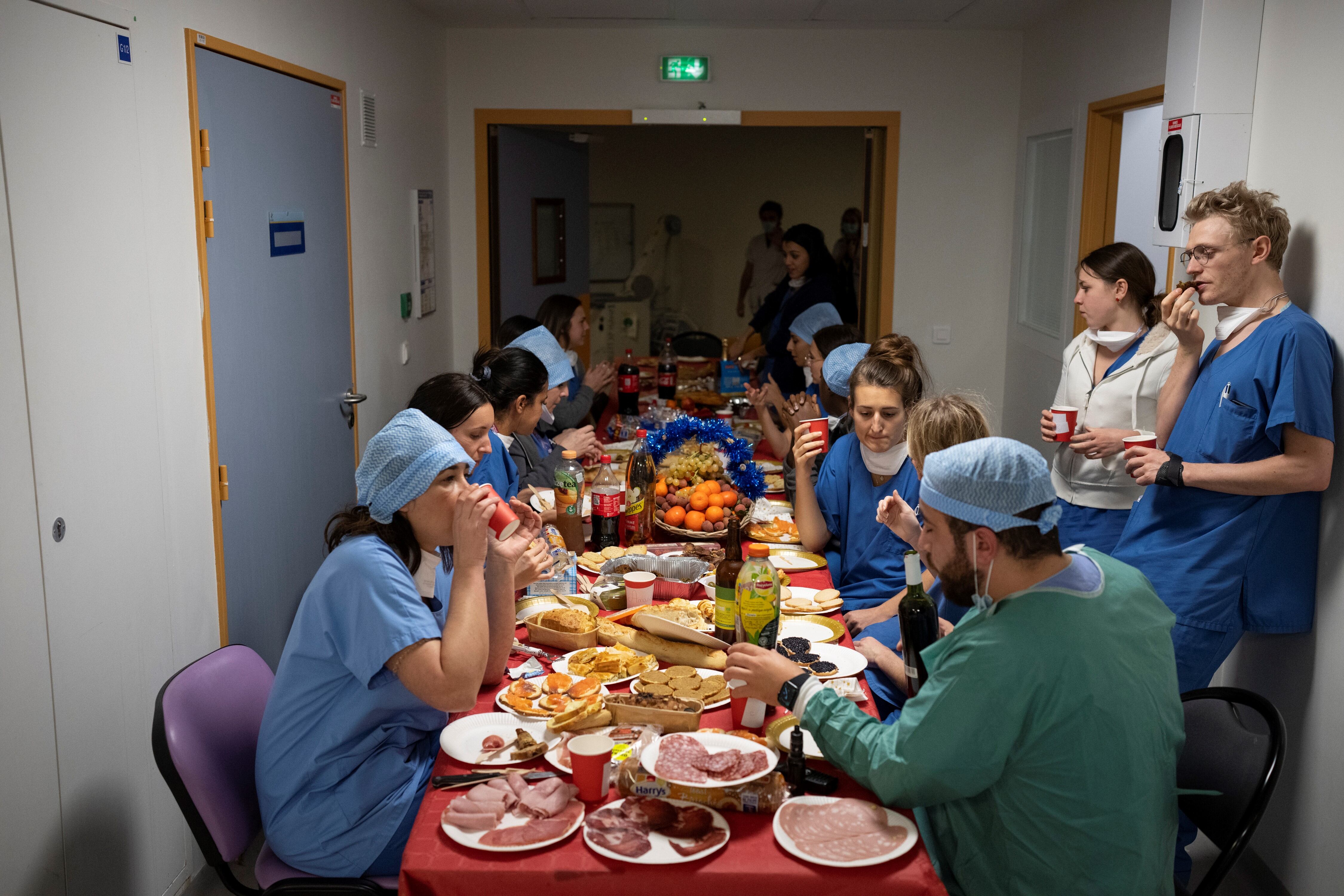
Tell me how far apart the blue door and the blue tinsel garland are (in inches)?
50.3

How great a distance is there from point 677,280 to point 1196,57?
284 inches

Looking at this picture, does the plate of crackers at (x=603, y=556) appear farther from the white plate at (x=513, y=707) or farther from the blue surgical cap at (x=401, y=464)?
the blue surgical cap at (x=401, y=464)

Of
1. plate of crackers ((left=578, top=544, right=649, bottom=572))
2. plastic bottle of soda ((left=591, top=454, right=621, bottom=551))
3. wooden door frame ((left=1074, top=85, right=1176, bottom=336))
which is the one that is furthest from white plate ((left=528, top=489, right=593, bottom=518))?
wooden door frame ((left=1074, top=85, right=1176, bottom=336))

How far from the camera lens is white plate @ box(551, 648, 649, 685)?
215cm

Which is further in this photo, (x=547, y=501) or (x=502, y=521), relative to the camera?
(x=547, y=501)

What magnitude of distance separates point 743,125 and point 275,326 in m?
3.72

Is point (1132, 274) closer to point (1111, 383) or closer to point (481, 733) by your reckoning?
point (1111, 383)

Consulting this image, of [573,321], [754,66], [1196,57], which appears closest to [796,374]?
[573,321]

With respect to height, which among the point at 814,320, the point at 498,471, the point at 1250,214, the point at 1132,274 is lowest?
the point at 498,471

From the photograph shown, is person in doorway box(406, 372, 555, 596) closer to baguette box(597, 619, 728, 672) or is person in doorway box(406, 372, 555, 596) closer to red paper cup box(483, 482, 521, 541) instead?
baguette box(597, 619, 728, 672)

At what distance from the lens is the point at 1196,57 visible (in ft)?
10.6

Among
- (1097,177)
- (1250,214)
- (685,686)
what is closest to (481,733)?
(685,686)

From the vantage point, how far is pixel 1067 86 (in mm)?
5492

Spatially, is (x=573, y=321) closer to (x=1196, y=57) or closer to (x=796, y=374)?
(x=796, y=374)
